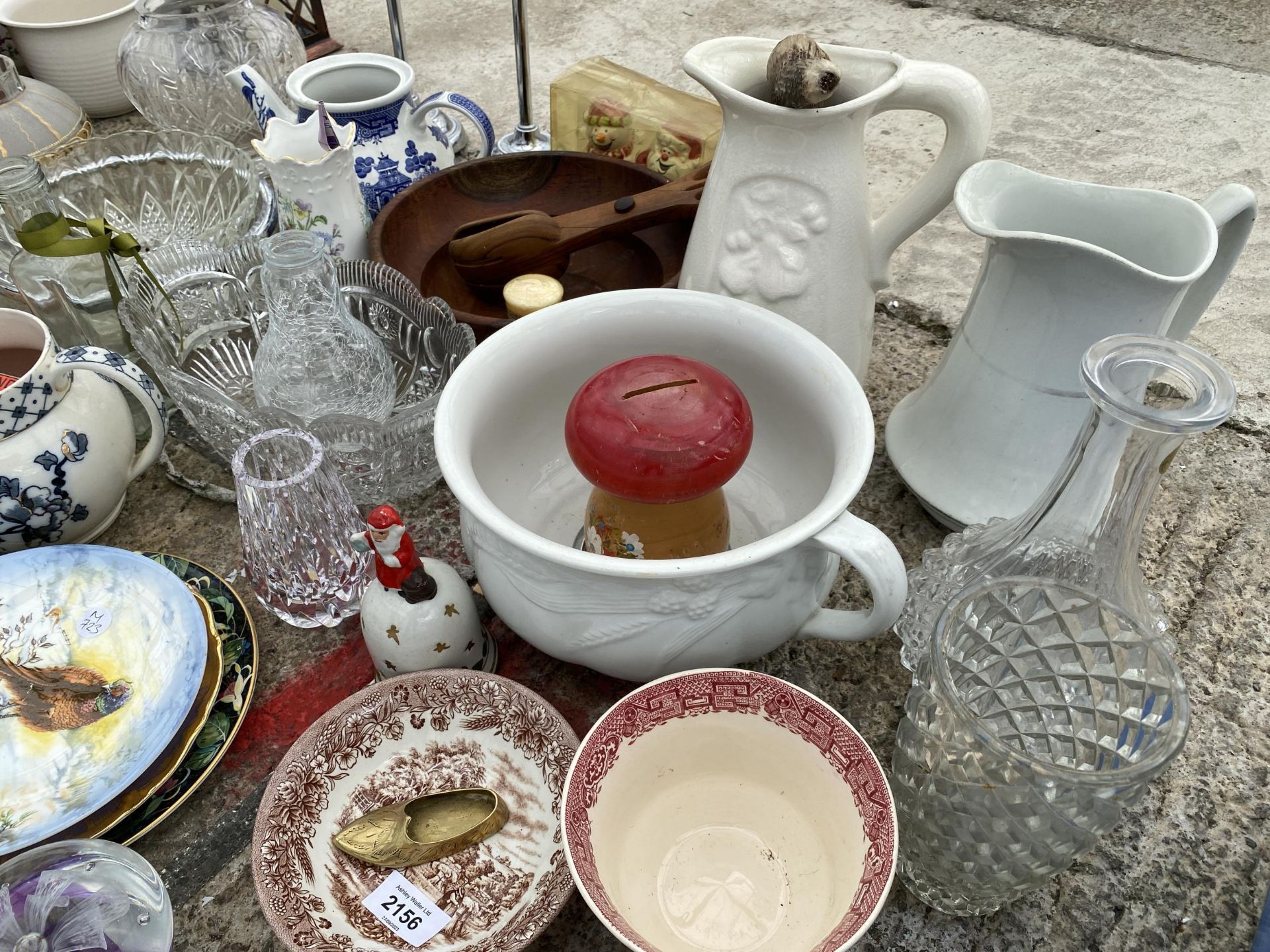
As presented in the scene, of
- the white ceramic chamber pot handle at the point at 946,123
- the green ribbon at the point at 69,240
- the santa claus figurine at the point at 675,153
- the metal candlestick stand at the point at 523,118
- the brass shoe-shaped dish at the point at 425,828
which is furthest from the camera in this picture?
the metal candlestick stand at the point at 523,118

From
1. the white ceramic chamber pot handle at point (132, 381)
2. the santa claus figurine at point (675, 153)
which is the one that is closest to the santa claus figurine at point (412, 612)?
the white ceramic chamber pot handle at point (132, 381)

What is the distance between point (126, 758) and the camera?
2.06ft

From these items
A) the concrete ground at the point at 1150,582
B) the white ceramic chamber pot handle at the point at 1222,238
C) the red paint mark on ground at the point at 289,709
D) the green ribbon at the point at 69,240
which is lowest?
the red paint mark on ground at the point at 289,709

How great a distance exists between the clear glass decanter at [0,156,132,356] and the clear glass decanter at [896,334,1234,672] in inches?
33.3

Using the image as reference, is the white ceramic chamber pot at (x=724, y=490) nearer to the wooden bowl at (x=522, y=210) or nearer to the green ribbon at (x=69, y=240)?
the wooden bowl at (x=522, y=210)

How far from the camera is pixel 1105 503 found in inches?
22.8

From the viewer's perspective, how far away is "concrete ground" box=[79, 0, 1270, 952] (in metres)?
0.61

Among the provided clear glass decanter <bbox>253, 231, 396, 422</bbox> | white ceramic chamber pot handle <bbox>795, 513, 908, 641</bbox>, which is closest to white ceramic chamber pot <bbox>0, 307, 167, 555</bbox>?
clear glass decanter <bbox>253, 231, 396, 422</bbox>

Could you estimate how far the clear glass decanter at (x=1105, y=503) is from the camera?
49 centimetres

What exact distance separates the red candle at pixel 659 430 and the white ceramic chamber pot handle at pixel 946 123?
27cm

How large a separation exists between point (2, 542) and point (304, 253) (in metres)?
0.36

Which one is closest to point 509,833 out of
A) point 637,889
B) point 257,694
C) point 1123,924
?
point 637,889

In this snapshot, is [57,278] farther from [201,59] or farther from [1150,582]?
[1150,582]

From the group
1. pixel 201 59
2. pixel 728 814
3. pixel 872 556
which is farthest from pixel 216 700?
pixel 201 59
